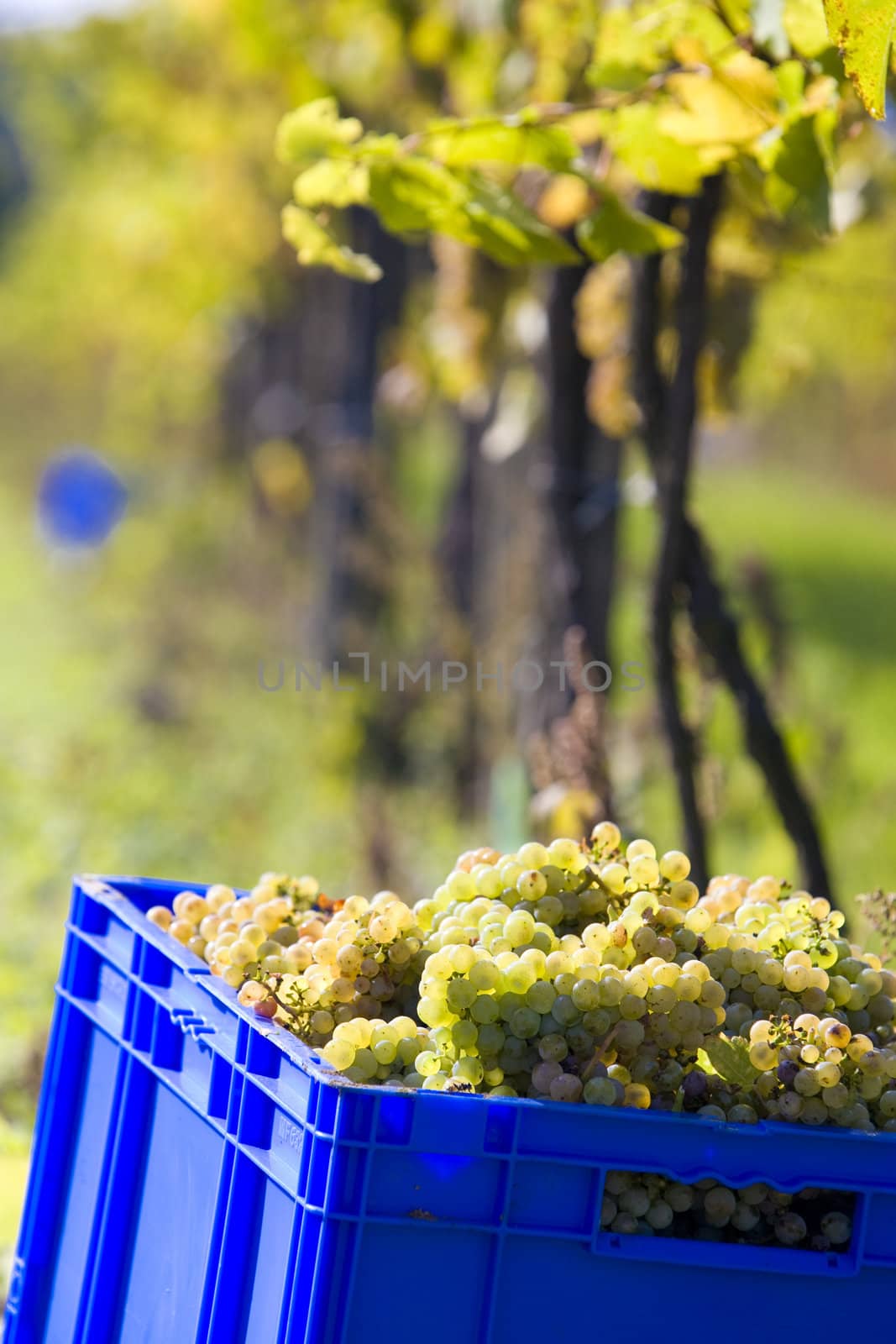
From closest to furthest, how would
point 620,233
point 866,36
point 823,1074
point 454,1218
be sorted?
point 454,1218 < point 823,1074 < point 866,36 < point 620,233

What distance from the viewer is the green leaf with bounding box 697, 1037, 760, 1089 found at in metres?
1.42

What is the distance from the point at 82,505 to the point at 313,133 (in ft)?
37.9

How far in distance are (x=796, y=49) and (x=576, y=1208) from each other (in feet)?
5.35

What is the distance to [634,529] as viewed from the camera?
1180cm

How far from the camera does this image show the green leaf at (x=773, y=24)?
204 centimetres

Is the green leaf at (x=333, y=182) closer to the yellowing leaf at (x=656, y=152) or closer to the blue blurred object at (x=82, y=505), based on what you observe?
the yellowing leaf at (x=656, y=152)

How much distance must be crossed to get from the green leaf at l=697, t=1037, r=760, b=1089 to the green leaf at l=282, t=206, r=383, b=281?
130 cm

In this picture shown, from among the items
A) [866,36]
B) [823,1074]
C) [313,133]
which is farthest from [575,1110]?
[313,133]

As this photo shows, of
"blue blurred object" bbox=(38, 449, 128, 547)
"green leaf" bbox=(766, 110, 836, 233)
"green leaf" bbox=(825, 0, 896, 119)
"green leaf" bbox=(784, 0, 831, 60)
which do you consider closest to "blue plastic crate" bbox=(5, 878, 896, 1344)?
"green leaf" bbox=(825, 0, 896, 119)

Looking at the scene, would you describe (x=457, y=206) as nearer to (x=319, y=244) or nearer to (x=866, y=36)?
(x=319, y=244)

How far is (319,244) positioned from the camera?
2.34 metres

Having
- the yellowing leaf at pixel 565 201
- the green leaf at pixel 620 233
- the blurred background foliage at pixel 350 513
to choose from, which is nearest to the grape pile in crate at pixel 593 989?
the green leaf at pixel 620 233

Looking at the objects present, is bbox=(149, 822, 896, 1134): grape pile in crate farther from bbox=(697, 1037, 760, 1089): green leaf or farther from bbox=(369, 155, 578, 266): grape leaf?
bbox=(369, 155, 578, 266): grape leaf

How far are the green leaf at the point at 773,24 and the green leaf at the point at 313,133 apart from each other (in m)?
0.56
